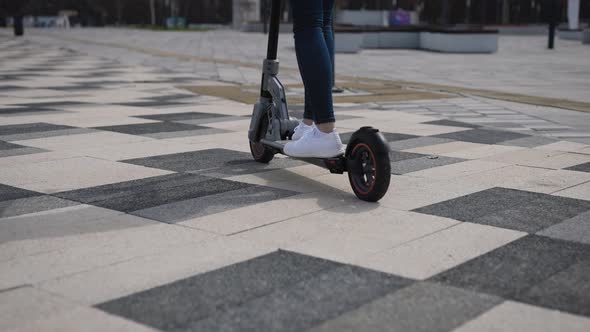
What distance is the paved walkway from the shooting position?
2123mm

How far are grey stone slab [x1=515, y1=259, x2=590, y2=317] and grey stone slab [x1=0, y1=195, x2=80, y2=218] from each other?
207 cm

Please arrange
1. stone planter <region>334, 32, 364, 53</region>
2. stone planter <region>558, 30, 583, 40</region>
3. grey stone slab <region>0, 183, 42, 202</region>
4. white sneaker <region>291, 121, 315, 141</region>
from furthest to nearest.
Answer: stone planter <region>558, 30, 583, 40</region>, stone planter <region>334, 32, 364, 53</region>, white sneaker <region>291, 121, 315, 141</region>, grey stone slab <region>0, 183, 42, 202</region>

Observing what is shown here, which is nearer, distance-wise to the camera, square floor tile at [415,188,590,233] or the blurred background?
square floor tile at [415,188,590,233]

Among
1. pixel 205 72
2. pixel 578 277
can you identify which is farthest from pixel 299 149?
pixel 205 72

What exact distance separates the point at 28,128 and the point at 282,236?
3.61 meters

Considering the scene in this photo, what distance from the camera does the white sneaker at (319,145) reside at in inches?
142

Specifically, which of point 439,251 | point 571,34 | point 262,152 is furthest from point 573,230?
point 571,34

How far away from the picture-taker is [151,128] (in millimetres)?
5879

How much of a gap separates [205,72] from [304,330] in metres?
11.3

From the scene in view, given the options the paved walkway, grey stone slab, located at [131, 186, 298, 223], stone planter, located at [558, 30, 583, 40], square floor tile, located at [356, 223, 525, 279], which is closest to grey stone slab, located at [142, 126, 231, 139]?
the paved walkway

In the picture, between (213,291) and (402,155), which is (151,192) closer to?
(213,291)

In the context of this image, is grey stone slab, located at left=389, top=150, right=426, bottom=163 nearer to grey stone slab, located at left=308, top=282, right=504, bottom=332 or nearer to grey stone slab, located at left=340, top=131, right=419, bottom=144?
grey stone slab, located at left=340, top=131, right=419, bottom=144

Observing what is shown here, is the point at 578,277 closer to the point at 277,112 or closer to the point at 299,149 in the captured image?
the point at 299,149

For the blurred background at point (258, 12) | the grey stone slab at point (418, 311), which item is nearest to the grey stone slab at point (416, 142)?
the grey stone slab at point (418, 311)
